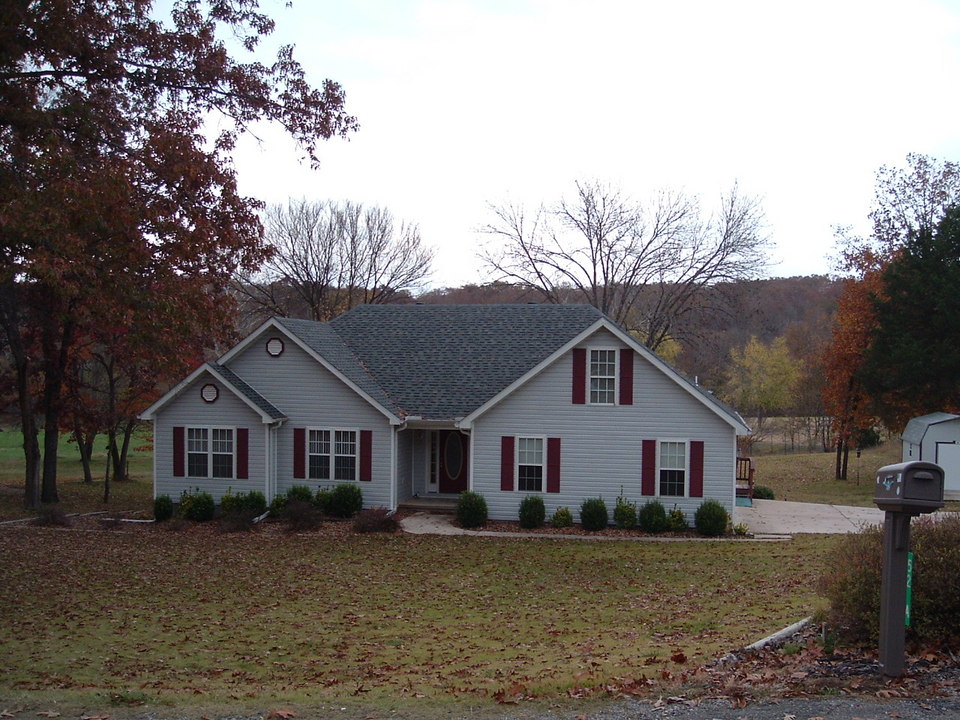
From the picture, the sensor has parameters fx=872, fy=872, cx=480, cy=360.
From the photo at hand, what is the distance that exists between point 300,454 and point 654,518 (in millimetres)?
9930

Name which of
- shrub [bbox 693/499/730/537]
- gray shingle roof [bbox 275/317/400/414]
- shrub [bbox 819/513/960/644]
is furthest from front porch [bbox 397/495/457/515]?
shrub [bbox 819/513/960/644]

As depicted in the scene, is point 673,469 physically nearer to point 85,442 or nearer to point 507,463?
point 507,463

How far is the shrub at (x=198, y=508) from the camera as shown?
23.7m

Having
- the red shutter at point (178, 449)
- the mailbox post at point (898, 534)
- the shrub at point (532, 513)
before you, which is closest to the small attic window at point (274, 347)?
the red shutter at point (178, 449)

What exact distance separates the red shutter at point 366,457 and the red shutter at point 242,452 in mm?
3163

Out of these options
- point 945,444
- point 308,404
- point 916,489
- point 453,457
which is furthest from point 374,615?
point 945,444

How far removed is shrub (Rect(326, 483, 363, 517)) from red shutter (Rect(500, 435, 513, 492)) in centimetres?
398

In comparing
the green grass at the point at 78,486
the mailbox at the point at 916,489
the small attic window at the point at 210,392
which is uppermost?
the small attic window at the point at 210,392

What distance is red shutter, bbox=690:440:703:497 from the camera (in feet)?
74.5

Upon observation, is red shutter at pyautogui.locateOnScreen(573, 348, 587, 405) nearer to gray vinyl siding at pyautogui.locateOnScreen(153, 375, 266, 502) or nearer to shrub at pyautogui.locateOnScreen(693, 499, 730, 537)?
shrub at pyautogui.locateOnScreen(693, 499, 730, 537)

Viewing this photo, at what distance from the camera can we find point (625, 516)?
22.6 m

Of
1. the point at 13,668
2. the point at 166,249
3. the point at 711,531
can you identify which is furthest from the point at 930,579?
the point at 711,531

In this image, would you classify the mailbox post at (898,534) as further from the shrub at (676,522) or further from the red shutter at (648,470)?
the red shutter at (648,470)

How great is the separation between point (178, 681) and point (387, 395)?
1701 cm
